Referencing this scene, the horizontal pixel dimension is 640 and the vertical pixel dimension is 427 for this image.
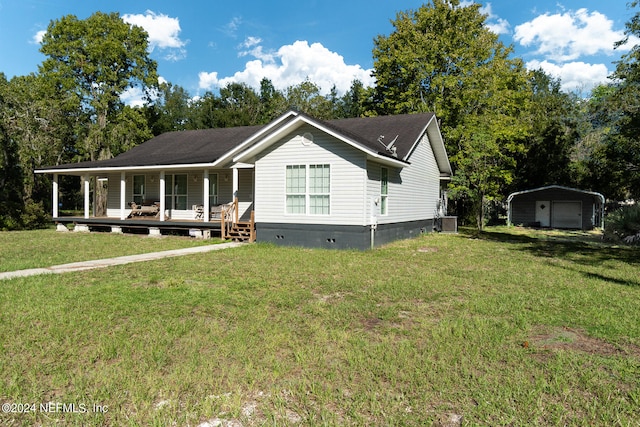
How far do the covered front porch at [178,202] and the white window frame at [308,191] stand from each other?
2.32 meters

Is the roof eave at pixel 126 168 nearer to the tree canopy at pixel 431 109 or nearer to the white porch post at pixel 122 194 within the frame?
the white porch post at pixel 122 194

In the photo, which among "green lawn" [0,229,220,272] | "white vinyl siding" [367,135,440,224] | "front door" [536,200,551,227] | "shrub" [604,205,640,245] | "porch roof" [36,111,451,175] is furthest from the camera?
"front door" [536,200,551,227]

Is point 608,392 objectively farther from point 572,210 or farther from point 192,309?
point 572,210

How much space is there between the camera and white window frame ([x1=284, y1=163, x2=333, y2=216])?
13023 millimetres

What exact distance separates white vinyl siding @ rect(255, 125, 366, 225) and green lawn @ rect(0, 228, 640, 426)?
199 inches

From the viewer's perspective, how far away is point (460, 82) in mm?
27844

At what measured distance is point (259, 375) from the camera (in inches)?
139

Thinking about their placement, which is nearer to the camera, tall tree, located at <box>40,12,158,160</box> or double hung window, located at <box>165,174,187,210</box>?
double hung window, located at <box>165,174,187,210</box>

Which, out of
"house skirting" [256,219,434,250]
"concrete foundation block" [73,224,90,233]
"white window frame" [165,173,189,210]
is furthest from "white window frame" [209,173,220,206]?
"concrete foundation block" [73,224,90,233]

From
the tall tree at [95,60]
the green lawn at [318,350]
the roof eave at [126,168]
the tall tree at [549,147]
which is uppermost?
the tall tree at [95,60]

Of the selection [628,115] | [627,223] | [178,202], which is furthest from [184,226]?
[628,115]

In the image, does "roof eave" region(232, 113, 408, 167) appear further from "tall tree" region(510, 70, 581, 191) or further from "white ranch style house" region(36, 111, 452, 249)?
"tall tree" region(510, 70, 581, 191)

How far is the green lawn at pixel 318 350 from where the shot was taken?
297 centimetres

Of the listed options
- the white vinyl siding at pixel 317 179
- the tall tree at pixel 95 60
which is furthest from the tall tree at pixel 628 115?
the tall tree at pixel 95 60
